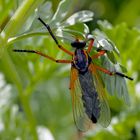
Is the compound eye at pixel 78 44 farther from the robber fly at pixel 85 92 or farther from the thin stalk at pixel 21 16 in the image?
the thin stalk at pixel 21 16

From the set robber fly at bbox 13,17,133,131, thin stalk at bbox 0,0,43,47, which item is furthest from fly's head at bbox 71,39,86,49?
thin stalk at bbox 0,0,43,47

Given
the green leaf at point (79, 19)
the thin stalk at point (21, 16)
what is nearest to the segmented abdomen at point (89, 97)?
the green leaf at point (79, 19)

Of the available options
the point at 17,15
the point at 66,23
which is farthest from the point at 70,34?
the point at 17,15

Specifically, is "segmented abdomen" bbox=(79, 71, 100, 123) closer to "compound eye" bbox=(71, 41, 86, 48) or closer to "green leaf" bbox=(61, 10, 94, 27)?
"compound eye" bbox=(71, 41, 86, 48)

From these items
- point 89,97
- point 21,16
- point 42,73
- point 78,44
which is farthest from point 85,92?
point 21,16

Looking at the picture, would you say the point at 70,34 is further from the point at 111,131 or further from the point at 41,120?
the point at 41,120

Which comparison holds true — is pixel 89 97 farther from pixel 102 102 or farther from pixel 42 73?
pixel 42 73
